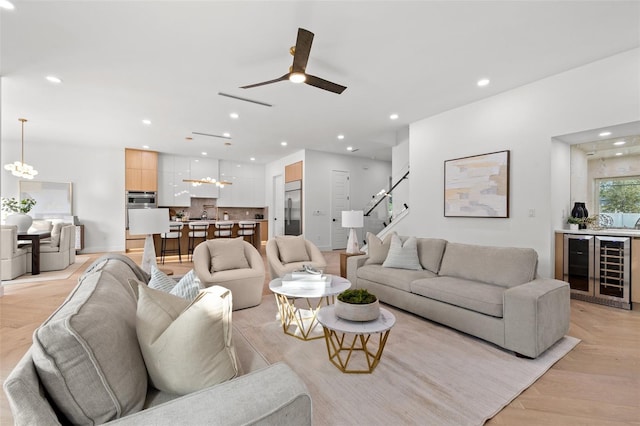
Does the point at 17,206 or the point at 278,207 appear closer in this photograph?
the point at 17,206

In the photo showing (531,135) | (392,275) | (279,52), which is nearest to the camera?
(279,52)

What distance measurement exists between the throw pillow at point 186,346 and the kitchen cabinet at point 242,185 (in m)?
8.80

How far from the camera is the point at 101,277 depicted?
1.36m

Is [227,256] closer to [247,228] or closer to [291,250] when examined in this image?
[291,250]

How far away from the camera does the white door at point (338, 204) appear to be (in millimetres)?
8305

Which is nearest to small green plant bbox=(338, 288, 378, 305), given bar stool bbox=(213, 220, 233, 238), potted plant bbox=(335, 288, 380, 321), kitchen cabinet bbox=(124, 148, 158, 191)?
potted plant bbox=(335, 288, 380, 321)

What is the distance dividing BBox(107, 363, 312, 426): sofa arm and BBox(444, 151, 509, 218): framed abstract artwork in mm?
4230

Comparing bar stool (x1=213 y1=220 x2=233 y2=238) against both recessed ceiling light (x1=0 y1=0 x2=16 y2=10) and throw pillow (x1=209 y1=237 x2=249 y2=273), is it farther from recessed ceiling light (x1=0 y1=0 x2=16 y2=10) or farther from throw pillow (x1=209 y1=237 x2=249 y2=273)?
recessed ceiling light (x1=0 y1=0 x2=16 y2=10)

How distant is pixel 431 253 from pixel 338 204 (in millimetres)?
5013

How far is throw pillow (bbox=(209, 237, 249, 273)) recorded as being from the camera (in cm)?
350

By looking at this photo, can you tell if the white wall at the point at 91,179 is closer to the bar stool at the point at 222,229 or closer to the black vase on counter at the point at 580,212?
the bar stool at the point at 222,229

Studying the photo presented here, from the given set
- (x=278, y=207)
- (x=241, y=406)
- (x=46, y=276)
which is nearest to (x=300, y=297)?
(x=241, y=406)

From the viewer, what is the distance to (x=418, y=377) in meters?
1.99

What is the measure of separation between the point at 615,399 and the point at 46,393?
2861 mm
